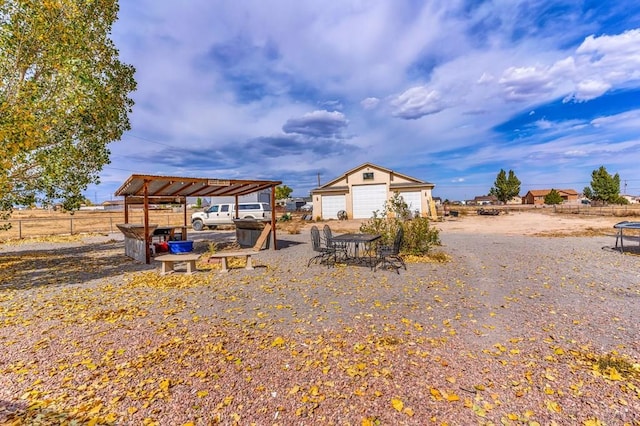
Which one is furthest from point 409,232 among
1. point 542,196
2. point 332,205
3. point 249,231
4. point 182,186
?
point 542,196

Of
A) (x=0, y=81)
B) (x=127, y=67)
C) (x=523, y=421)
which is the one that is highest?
(x=127, y=67)

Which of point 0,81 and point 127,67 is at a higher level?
point 127,67

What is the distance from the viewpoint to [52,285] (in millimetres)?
7418

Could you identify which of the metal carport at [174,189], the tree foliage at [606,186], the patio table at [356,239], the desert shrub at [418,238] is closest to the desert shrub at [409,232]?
the desert shrub at [418,238]

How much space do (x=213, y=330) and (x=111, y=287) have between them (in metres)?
4.17

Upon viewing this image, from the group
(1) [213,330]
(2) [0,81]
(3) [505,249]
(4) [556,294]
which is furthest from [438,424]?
(2) [0,81]

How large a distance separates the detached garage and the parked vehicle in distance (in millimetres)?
8444

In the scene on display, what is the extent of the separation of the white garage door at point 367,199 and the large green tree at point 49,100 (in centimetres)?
2116

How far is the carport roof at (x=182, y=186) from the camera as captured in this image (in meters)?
10.1

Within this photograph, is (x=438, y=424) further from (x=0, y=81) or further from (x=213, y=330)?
(x=0, y=81)

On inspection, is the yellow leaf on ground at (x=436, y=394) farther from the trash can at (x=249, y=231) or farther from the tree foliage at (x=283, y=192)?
the tree foliage at (x=283, y=192)

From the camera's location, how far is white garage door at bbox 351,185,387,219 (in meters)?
28.8

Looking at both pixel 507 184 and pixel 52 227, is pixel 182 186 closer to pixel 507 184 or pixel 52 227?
pixel 52 227

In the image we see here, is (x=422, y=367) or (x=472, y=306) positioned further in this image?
(x=472, y=306)
